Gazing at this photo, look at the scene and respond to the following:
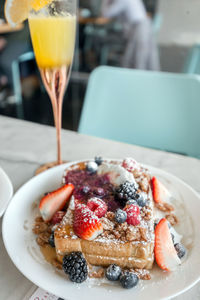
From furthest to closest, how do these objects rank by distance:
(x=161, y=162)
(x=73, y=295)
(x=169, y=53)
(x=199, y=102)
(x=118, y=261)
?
1. (x=169, y=53)
2. (x=199, y=102)
3. (x=161, y=162)
4. (x=118, y=261)
5. (x=73, y=295)

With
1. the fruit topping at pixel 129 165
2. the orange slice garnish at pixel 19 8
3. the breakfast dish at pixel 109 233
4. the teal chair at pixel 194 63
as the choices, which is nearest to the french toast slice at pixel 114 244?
the breakfast dish at pixel 109 233

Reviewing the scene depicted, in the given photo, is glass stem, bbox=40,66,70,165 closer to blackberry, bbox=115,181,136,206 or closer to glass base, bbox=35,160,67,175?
glass base, bbox=35,160,67,175

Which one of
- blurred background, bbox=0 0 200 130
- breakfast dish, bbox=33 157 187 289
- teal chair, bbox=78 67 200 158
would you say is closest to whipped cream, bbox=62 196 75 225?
breakfast dish, bbox=33 157 187 289

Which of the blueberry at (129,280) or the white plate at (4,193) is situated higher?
the white plate at (4,193)

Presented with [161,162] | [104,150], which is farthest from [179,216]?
[104,150]

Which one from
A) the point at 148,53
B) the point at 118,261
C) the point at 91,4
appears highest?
the point at 91,4

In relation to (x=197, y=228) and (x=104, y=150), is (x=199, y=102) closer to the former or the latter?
(x=104, y=150)

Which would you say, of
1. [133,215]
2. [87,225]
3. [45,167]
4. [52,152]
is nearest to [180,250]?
[133,215]

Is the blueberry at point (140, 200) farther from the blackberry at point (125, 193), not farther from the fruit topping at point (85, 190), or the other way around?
the fruit topping at point (85, 190)
